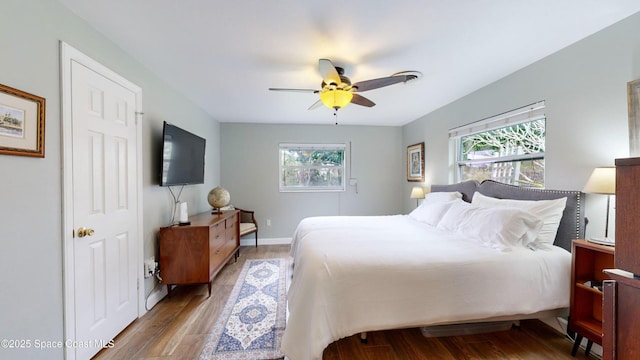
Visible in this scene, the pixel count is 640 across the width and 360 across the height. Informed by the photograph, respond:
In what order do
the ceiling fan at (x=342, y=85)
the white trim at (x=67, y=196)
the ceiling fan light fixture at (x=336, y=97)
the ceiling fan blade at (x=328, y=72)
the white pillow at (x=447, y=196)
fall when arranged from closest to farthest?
the white trim at (x=67, y=196)
the ceiling fan blade at (x=328, y=72)
the ceiling fan at (x=342, y=85)
the ceiling fan light fixture at (x=336, y=97)
the white pillow at (x=447, y=196)

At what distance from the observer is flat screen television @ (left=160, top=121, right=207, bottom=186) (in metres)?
2.51

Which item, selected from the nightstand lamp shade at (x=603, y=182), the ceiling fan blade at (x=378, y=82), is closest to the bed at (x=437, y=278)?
the nightstand lamp shade at (x=603, y=182)

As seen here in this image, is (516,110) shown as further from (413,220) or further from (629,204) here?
(629,204)

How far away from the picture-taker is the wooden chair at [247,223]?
4.16m

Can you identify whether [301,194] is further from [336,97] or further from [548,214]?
[548,214]

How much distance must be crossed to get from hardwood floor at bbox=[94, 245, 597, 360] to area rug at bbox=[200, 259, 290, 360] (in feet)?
0.42

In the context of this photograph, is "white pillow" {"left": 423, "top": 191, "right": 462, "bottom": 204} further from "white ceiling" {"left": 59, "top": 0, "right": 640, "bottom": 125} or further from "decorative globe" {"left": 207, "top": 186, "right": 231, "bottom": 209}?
"decorative globe" {"left": 207, "top": 186, "right": 231, "bottom": 209}

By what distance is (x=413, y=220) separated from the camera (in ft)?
10.6

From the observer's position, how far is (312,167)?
502 cm

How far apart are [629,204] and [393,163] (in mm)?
4465

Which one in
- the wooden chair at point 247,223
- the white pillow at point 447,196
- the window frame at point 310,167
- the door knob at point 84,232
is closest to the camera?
the door knob at point 84,232

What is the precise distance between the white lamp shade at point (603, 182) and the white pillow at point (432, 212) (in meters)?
1.33

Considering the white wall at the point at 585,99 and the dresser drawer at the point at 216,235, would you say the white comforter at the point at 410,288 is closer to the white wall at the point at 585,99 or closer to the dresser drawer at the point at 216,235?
the white wall at the point at 585,99

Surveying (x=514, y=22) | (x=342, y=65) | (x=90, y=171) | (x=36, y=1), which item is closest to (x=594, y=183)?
(x=514, y=22)
